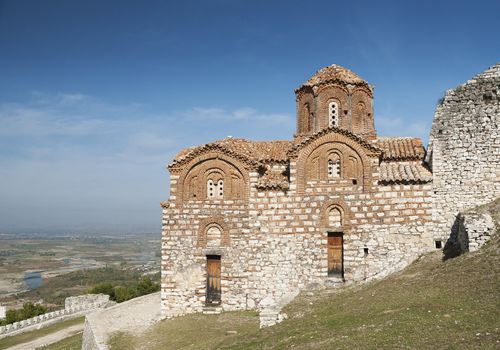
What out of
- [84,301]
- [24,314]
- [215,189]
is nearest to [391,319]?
[215,189]

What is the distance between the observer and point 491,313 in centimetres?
928

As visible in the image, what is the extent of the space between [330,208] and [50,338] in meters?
17.7

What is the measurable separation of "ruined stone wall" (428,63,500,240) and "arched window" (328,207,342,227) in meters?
3.69

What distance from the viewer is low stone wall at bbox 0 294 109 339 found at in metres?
28.5

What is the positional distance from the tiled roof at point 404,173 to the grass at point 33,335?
70.9 ft

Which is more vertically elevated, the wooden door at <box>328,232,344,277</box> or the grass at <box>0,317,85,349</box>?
the wooden door at <box>328,232,344,277</box>

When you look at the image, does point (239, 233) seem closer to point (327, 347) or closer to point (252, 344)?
point (252, 344)

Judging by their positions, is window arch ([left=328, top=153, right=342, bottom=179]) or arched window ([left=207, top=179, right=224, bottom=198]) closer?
window arch ([left=328, top=153, right=342, bottom=179])

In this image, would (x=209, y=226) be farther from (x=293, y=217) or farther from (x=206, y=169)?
(x=293, y=217)

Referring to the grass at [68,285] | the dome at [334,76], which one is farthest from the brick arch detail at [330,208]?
the grass at [68,285]

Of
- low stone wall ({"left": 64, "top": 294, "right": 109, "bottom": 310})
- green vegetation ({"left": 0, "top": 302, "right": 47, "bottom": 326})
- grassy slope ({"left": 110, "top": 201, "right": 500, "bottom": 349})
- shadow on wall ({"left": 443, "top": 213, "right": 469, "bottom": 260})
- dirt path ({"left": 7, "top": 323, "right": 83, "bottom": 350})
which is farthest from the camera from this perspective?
green vegetation ({"left": 0, "top": 302, "right": 47, "bottom": 326})

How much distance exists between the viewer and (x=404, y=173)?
1836 cm

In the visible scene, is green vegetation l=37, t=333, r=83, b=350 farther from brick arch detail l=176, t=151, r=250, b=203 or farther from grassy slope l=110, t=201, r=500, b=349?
brick arch detail l=176, t=151, r=250, b=203

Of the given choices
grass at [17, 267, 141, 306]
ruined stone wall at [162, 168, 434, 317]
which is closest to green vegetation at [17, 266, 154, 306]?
grass at [17, 267, 141, 306]
